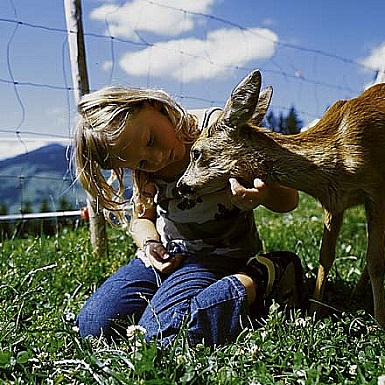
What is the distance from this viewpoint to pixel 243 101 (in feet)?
8.47

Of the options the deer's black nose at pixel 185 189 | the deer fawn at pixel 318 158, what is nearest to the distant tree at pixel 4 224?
the deer's black nose at pixel 185 189

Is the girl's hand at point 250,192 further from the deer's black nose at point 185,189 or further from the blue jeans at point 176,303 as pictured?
the blue jeans at point 176,303

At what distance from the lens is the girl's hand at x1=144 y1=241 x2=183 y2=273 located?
315 centimetres

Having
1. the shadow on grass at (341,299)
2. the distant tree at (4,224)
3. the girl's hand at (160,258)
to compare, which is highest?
the girl's hand at (160,258)

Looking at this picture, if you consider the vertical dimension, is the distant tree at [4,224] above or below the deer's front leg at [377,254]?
below

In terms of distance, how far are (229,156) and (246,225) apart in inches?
25.7

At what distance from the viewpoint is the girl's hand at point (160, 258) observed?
10.3ft

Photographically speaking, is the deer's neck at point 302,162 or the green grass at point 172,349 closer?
the green grass at point 172,349

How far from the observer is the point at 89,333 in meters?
2.95

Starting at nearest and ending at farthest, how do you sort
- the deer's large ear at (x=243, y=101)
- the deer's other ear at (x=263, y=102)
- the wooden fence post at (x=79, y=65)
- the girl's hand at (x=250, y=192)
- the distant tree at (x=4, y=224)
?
the deer's large ear at (x=243, y=101) < the girl's hand at (x=250, y=192) < the deer's other ear at (x=263, y=102) < the wooden fence post at (x=79, y=65) < the distant tree at (x=4, y=224)

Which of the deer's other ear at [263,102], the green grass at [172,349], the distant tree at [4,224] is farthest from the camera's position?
the distant tree at [4,224]

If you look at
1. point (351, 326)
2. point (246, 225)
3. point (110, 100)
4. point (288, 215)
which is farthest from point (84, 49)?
point (288, 215)

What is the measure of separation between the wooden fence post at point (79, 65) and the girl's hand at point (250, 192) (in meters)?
1.56

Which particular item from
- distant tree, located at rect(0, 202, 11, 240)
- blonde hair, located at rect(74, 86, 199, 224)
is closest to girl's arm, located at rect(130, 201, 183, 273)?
blonde hair, located at rect(74, 86, 199, 224)
